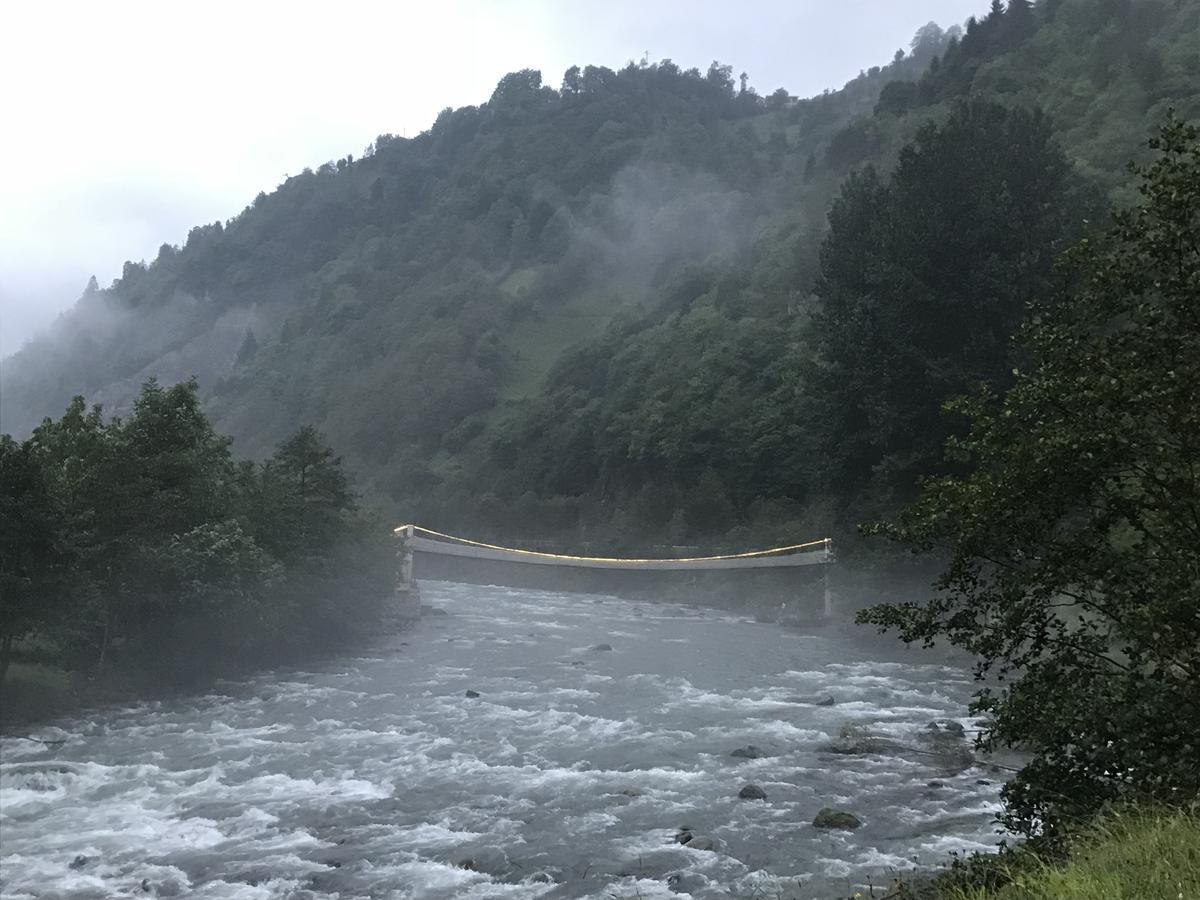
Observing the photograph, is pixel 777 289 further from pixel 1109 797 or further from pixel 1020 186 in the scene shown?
pixel 1109 797

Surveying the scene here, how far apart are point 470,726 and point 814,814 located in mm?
13044

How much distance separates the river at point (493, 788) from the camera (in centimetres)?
1758

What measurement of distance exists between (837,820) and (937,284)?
122ft

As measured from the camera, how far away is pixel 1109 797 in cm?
1023

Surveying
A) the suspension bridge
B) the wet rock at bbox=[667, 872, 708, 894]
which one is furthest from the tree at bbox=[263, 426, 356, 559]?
the wet rock at bbox=[667, 872, 708, 894]

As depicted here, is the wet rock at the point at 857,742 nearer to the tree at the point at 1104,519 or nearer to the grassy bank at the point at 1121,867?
the tree at the point at 1104,519

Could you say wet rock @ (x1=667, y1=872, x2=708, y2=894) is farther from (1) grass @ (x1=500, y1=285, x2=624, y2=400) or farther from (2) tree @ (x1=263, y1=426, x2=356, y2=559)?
(1) grass @ (x1=500, y1=285, x2=624, y2=400)

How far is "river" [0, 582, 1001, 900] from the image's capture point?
692 inches

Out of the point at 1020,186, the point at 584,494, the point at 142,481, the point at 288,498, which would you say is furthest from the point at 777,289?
the point at 142,481

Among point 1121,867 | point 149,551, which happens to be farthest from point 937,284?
point 1121,867

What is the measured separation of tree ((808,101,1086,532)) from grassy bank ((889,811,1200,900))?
131ft

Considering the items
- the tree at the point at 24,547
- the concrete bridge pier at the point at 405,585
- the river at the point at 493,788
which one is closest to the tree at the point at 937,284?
the river at the point at 493,788

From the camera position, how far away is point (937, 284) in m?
50.3

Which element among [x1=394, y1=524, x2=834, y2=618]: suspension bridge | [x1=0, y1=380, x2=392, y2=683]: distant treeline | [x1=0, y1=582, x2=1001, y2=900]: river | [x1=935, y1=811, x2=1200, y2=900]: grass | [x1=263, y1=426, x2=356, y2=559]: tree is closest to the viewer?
[x1=935, y1=811, x2=1200, y2=900]: grass
